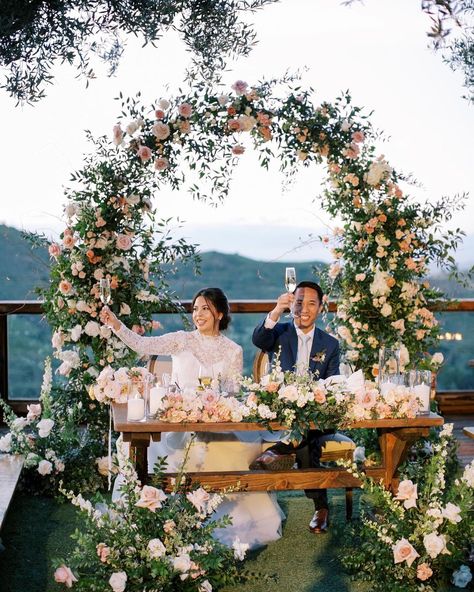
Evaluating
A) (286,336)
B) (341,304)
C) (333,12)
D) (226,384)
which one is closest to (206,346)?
(286,336)

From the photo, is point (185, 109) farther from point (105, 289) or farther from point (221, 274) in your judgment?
point (221, 274)

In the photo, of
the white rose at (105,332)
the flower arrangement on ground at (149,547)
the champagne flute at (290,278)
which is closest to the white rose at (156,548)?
the flower arrangement on ground at (149,547)

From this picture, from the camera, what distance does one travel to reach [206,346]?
16.6 ft

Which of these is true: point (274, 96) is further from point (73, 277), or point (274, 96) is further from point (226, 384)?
point (226, 384)

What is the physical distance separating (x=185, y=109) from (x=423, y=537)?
2754mm

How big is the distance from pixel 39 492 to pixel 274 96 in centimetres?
271

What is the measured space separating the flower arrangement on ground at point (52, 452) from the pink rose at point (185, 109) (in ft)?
5.44

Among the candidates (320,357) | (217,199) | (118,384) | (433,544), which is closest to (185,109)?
(217,199)

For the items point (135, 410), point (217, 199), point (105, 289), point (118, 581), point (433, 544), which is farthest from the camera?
point (217, 199)

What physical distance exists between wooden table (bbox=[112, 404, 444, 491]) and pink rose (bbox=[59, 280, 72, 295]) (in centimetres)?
117

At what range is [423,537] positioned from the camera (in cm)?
373

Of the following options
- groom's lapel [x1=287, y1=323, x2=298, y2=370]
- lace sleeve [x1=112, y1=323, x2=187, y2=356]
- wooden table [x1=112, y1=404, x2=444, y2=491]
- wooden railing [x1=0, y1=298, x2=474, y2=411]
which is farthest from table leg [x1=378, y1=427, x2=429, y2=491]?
wooden railing [x1=0, y1=298, x2=474, y2=411]

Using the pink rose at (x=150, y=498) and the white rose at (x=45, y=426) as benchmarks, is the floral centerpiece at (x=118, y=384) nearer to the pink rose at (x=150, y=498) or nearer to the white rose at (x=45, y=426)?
the pink rose at (x=150, y=498)

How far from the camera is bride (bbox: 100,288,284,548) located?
446 cm
